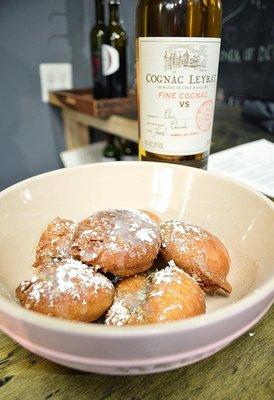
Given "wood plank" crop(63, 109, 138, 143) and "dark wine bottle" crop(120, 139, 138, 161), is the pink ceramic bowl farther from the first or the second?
"dark wine bottle" crop(120, 139, 138, 161)

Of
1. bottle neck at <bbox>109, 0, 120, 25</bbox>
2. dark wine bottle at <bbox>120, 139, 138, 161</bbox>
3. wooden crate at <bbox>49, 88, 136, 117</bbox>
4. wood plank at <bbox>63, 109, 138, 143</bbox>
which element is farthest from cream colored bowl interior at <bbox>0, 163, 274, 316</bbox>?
dark wine bottle at <bbox>120, 139, 138, 161</bbox>

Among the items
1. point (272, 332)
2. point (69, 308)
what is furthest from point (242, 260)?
point (69, 308)

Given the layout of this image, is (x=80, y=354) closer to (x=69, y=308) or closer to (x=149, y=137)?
(x=69, y=308)

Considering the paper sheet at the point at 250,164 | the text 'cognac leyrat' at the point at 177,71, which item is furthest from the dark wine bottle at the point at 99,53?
the text 'cognac leyrat' at the point at 177,71

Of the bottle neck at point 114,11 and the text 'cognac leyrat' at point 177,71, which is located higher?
the bottle neck at point 114,11

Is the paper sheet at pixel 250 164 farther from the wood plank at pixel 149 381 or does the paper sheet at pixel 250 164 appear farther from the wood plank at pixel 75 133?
the wood plank at pixel 75 133

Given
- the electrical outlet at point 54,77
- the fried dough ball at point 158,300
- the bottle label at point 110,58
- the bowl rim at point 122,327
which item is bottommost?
the fried dough ball at point 158,300
